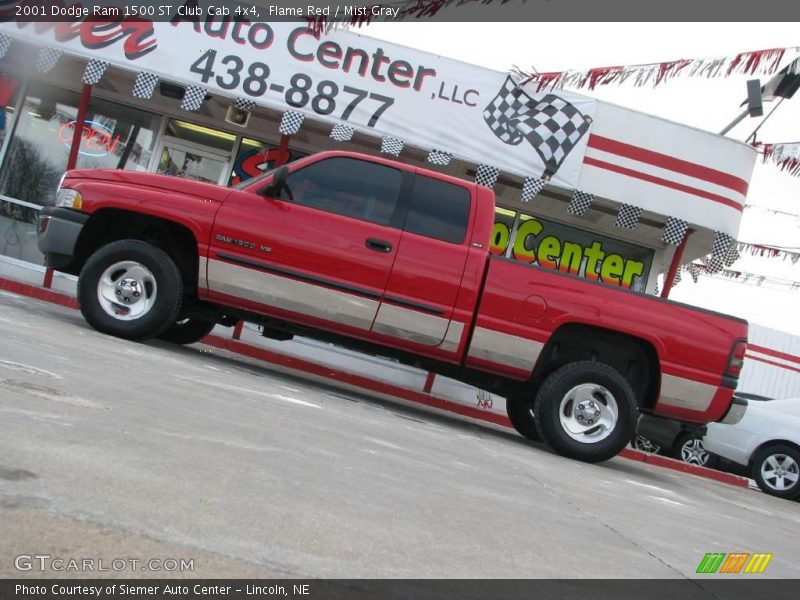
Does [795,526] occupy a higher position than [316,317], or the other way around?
[316,317]

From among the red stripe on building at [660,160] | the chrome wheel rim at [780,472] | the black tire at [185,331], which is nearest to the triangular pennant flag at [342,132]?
the red stripe on building at [660,160]

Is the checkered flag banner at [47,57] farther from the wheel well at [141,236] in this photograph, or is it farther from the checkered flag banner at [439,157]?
the checkered flag banner at [439,157]

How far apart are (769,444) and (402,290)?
6.39 meters

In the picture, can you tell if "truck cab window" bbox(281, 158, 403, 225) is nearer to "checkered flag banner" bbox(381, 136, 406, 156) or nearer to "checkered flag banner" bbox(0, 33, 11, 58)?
"checkered flag banner" bbox(381, 136, 406, 156)

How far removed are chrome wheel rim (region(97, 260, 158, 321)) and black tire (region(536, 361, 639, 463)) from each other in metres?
3.40

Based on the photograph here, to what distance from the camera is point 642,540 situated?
11.8 ft

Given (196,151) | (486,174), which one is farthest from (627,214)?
(196,151)

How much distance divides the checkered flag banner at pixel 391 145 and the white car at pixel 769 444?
5588 mm

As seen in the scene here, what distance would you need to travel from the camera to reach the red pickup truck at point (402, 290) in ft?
21.2

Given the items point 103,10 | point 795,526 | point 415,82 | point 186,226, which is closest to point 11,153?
point 103,10

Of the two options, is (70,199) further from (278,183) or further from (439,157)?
(439,157)

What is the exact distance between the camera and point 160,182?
6770 mm
